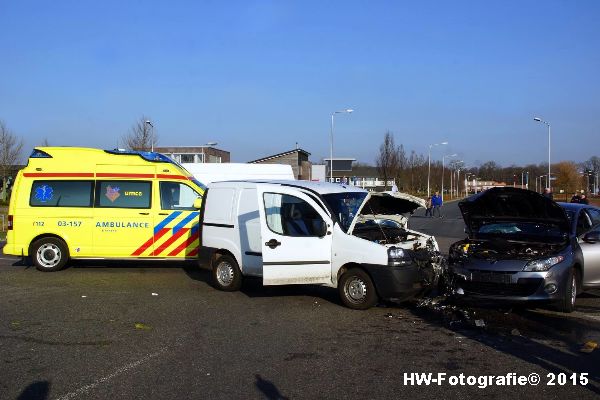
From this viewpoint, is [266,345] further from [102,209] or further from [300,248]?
[102,209]

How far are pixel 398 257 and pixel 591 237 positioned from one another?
3.19 m

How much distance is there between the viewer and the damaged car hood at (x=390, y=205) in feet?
31.1

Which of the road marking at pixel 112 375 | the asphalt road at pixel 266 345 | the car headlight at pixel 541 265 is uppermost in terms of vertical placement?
the car headlight at pixel 541 265

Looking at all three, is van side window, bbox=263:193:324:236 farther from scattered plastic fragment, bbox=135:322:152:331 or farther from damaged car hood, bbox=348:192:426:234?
scattered plastic fragment, bbox=135:322:152:331

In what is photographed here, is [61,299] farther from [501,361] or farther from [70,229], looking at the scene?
[501,361]

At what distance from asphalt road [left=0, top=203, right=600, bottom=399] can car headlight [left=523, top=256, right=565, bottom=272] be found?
2.39 ft

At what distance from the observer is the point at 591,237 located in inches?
346

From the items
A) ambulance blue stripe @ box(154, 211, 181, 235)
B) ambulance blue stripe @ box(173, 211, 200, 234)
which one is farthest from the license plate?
ambulance blue stripe @ box(154, 211, 181, 235)

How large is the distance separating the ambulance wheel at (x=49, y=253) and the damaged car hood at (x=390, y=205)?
6.82 metres

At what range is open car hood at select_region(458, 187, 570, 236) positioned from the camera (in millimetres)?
8656

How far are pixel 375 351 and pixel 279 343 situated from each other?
113 centimetres

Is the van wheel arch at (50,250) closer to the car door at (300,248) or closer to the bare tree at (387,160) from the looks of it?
the car door at (300,248)

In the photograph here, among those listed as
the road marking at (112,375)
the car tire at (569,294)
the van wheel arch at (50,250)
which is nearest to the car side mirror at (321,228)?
the road marking at (112,375)

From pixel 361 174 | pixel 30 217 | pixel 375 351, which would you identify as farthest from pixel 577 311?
pixel 361 174
